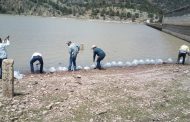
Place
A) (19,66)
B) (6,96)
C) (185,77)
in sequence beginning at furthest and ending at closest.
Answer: (19,66)
(185,77)
(6,96)

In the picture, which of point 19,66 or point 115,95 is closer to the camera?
point 115,95

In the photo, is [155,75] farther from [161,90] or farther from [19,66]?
[19,66]

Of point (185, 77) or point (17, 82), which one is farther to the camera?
point (185, 77)

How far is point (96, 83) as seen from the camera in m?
16.2

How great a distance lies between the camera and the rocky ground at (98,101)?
40.2ft

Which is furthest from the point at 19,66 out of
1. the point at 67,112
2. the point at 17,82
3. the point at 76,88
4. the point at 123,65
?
the point at 67,112

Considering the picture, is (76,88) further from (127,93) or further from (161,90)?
(161,90)

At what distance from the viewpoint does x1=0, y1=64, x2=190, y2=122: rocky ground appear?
40.2ft

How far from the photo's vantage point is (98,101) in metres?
13.6

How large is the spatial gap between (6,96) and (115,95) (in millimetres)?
3594

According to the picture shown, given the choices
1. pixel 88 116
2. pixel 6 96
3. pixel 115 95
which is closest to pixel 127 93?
pixel 115 95

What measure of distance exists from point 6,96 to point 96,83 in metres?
3.83

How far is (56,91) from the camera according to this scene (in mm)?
14484

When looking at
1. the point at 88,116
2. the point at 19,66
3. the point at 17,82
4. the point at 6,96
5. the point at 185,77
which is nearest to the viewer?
the point at 88,116
